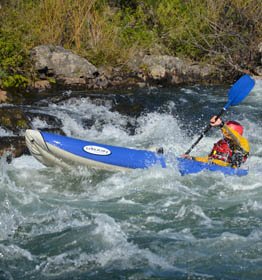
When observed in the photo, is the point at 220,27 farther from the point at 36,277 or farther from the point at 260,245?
the point at 36,277

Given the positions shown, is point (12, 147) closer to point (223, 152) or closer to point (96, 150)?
point (96, 150)

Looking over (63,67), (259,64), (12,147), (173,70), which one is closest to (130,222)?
(12,147)

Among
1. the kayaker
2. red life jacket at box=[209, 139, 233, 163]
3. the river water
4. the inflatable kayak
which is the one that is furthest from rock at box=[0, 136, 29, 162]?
red life jacket at box=[209, 139, 233, 163]

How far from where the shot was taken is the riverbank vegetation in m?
10.8

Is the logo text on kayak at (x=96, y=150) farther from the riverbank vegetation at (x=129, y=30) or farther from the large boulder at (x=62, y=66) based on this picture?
the large boulder at (x=62, y=66)

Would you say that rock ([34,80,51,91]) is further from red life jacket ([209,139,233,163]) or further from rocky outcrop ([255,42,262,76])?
rocky outcrop ([255,42,262,76])

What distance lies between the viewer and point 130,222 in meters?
Answer: 5.84

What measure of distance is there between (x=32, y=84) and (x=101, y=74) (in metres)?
1.30

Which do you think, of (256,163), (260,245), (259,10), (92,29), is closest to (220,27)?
(259,10)

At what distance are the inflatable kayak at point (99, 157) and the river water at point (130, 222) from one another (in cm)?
9

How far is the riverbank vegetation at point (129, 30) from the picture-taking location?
10820 millimetres

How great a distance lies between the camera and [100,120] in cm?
949

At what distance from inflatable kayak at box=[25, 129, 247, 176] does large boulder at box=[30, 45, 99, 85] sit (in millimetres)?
3639

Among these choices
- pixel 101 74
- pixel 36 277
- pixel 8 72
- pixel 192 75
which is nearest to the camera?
pixel 36 277
